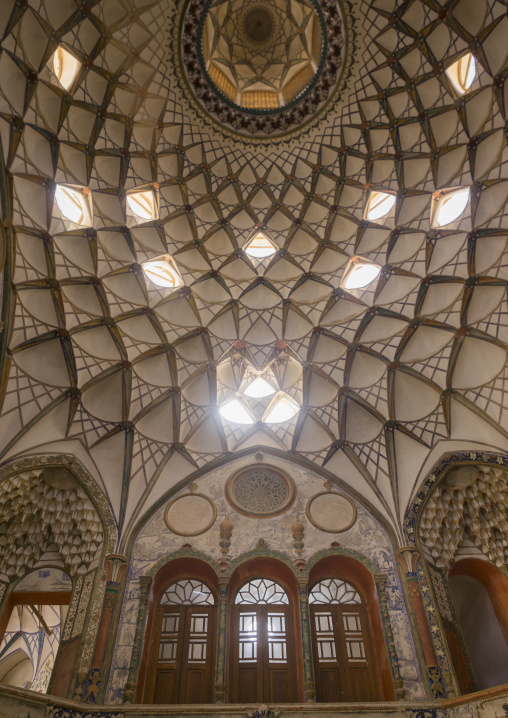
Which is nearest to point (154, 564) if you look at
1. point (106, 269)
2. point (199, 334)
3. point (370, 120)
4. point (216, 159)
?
point (199, 334)

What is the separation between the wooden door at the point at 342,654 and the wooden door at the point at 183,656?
A: 2.28 m

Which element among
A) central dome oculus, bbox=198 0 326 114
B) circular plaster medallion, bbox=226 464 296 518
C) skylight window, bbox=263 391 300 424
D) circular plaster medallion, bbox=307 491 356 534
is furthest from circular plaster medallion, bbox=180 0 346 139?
circular plaster medallion, bbox=307 491 356 534

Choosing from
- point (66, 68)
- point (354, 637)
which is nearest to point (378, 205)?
point (66, 68)

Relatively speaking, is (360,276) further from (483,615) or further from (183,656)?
(183,656)

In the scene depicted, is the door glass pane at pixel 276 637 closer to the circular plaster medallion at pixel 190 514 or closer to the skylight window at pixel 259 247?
the circular plaster medallion at pixel 190 514

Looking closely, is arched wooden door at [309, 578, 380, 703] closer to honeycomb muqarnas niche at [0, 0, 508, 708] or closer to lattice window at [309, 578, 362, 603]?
lattice window at [309, 578, 362, 603]

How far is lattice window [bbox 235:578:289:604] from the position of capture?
11414 mm

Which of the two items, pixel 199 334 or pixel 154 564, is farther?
pixel 199 334

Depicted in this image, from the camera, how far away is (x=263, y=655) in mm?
10547

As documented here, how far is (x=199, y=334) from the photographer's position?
42.7ft

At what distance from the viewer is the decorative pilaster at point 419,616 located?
9484 mm

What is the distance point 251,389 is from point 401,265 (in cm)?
518

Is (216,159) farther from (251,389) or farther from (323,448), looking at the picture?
(323,448)

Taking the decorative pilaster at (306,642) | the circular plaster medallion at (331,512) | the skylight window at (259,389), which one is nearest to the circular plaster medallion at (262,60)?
the skylight window at (259,389)
